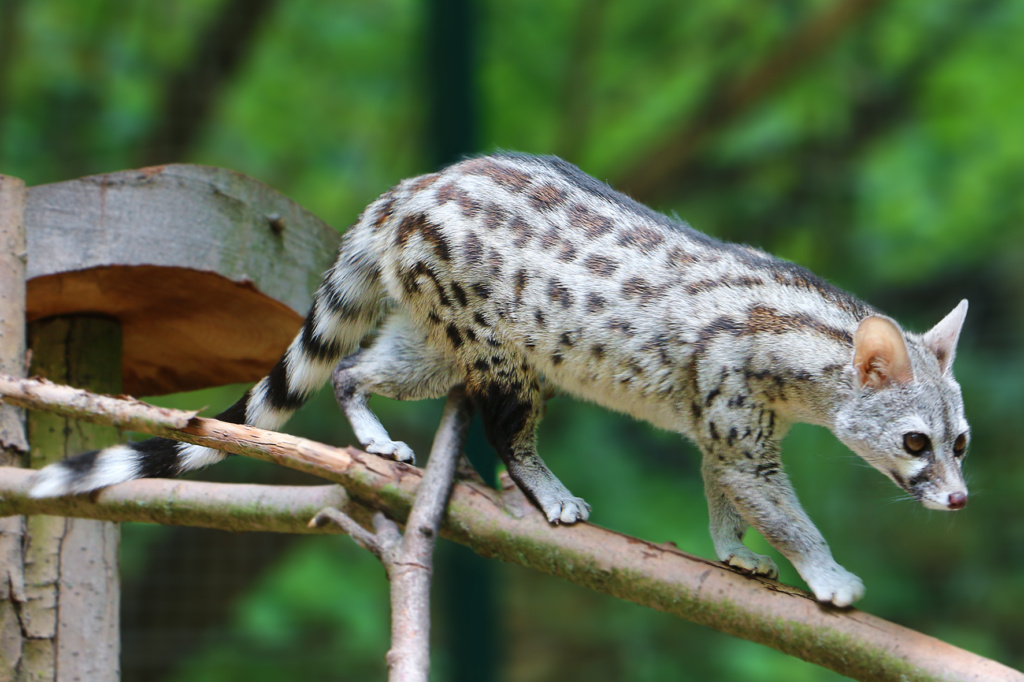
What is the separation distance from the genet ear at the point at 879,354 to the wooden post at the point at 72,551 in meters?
2.37

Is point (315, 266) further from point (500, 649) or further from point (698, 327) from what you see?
point (500, 649)

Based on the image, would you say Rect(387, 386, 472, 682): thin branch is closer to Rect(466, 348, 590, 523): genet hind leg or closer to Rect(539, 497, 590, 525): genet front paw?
Rect(466, 348, 590, 523): genet hind leg

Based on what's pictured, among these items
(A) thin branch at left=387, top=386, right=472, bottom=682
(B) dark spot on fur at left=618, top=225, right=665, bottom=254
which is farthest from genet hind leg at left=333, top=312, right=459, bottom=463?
(B) dark spot on fur at left=618, top=225, right=665, bottom=254

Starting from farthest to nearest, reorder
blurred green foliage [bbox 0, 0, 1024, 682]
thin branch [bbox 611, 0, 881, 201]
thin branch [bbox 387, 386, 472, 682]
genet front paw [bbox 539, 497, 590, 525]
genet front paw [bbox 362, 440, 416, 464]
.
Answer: thin branch [bbox 611, 0, 881, 201] → blurred green foliage [bbox 0, 0, 1024, 682] → genet front paw [bbox 362, 440, 416, 464] → genet front paw [bbox 539, 497, 590, 525] → thin branch [bbox 387, 386, 472, 682]

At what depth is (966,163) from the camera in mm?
7266

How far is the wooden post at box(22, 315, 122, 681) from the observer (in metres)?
2.92

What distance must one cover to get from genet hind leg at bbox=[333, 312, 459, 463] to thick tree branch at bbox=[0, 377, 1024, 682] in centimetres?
36

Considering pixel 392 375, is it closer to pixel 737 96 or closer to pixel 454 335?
pixel 454 335

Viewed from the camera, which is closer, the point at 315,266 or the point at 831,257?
the point at 315,266

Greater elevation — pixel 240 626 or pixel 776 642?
pixel 240 626

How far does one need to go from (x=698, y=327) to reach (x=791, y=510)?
0.57 metres

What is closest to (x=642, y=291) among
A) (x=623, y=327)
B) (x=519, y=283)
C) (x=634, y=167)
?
(x=623, y=327)

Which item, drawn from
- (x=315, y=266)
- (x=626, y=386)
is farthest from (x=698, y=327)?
(x=315, y=266)

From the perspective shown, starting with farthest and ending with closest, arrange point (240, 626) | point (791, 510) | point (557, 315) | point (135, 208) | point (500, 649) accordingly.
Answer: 1. point (240, 626)
2. point (500, 649)
3. point (135, 208)
4. point (557, 315)
5. point (791, 510)
